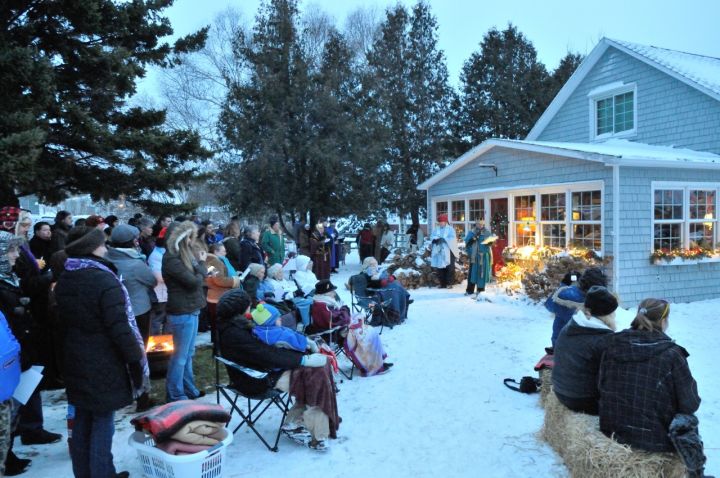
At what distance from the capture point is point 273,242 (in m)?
10.4

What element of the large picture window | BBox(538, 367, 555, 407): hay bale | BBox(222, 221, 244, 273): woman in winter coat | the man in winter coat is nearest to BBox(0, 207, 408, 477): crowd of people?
BBox(222, 221, 244, 273): woman in winter coat

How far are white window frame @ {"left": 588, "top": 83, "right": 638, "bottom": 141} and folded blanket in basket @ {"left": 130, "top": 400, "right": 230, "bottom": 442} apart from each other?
44.2 ft

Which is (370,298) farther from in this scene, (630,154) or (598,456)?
(630,154)

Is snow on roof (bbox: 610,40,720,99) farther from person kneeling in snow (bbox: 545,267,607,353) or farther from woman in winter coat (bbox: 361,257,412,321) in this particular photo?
person kneeling in snow (bbox: 545,267,607,353)

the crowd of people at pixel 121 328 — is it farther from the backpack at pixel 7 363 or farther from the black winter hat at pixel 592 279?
the black winter hat at pixel 592 279

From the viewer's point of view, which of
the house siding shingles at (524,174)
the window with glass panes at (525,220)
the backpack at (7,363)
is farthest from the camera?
the window with glass panes at (525,220)

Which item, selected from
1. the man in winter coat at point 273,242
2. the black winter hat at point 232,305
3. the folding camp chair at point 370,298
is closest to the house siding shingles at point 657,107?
the folding camp chair at point 370,298

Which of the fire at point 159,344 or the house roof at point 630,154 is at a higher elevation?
the house roof at point 630,154

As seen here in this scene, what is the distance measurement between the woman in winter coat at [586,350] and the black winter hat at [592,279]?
1187 mm

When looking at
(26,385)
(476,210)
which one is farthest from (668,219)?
(26,385)

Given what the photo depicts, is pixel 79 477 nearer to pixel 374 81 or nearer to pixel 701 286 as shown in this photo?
pixel 701 286

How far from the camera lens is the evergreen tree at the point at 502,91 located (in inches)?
995

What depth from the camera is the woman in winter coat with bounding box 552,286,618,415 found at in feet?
11.4

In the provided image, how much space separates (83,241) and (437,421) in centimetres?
317
